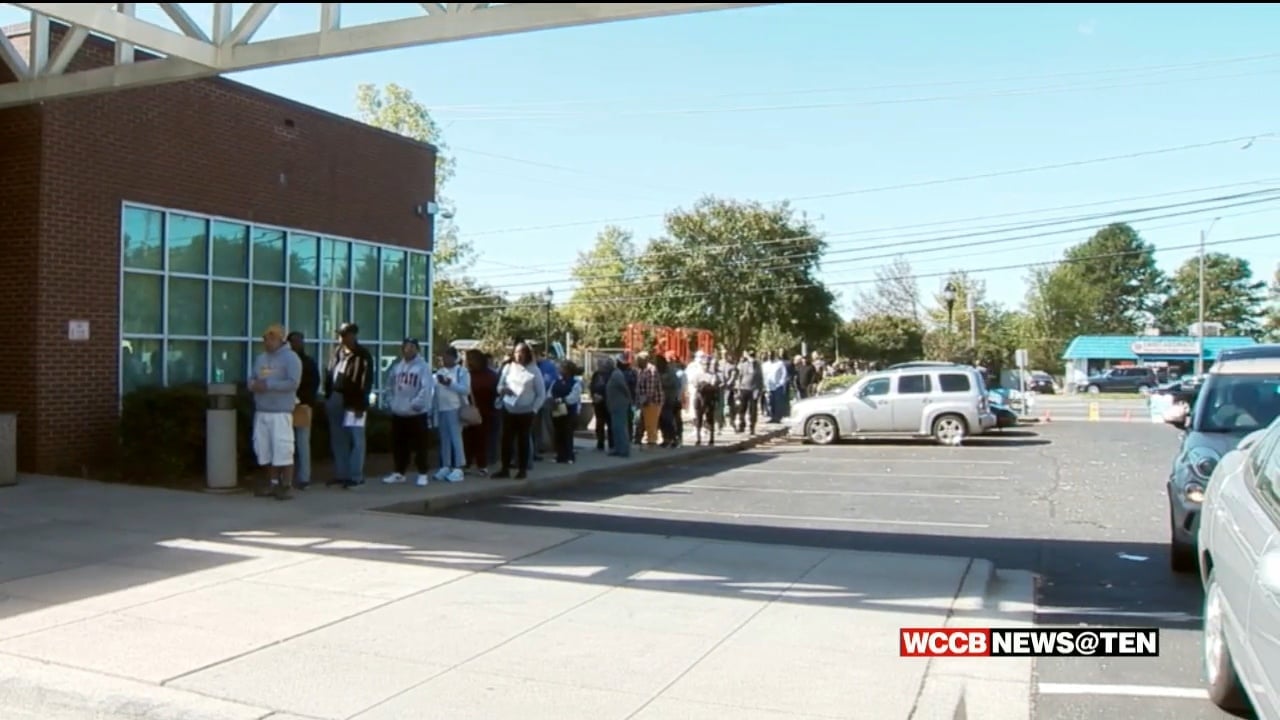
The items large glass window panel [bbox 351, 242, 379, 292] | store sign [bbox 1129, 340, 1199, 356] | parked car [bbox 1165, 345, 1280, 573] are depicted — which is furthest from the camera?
store sign [bbox 1129, 340, 1199, 356]

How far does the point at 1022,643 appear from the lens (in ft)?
19.7

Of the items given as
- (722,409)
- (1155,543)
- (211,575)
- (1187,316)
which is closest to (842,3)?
(211,575)

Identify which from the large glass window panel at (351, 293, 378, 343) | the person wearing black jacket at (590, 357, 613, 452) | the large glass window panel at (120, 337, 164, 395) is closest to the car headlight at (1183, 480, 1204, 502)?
the person wearing black jacket at (590, 357, 613, 452)

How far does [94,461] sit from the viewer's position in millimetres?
12086

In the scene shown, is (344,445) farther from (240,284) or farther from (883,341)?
(883,341)

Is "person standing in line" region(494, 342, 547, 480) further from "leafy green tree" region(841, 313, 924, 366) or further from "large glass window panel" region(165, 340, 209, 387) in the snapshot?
"leafy green tree" region(841, 313, 924, 366)

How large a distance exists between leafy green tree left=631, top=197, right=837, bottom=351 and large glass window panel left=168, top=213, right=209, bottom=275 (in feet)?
109

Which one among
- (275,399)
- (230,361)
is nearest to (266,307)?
(230,361)

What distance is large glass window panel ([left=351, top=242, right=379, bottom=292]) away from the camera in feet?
54.4

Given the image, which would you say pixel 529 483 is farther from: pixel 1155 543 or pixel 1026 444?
pixel 1026 444

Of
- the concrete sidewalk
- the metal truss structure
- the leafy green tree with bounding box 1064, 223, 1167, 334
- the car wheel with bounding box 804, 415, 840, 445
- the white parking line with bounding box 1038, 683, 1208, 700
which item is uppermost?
the leafy green tree with bounding box 1064, 223, 1167, 334

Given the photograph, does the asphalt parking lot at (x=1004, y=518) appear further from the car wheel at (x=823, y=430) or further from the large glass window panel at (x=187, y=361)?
the large glass window panel at (x=187, y=361)

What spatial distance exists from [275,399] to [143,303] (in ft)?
11.7

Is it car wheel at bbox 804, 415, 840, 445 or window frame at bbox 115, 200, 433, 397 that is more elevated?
window frame at bbox 115, 200, 433, 397
